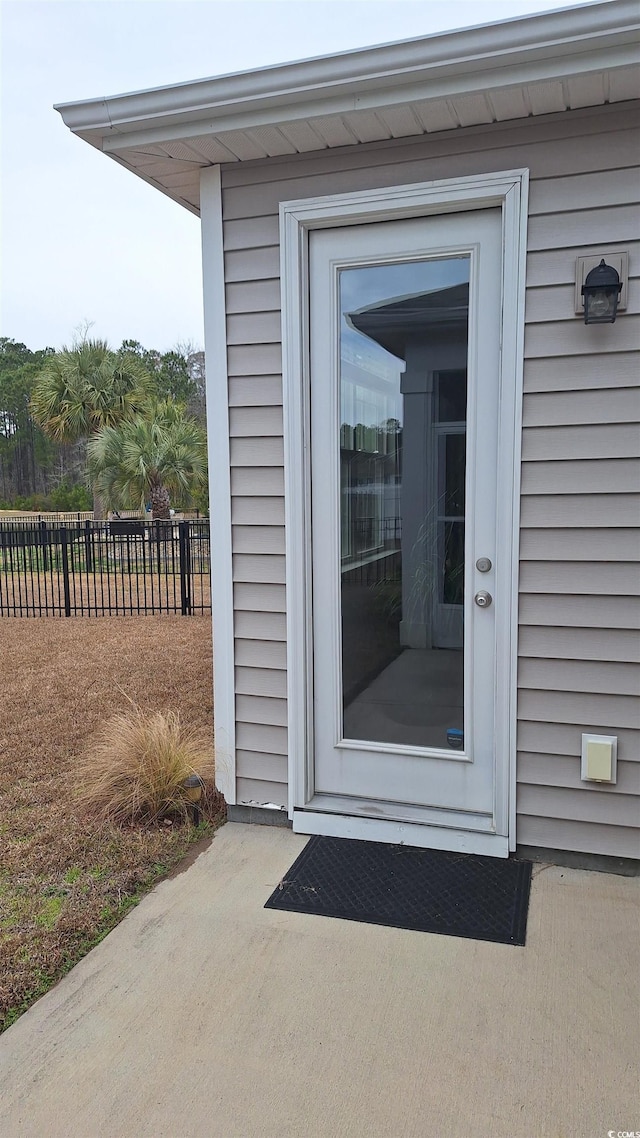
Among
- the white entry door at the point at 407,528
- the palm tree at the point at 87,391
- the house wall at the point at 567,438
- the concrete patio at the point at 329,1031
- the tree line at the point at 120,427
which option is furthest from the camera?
the palm tree at the point at 87,391

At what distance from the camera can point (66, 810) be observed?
308 cm

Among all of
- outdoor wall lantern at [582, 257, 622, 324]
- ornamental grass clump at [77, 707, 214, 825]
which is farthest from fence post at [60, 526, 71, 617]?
outdoor wall lantern at [582, 257, 622, 324]

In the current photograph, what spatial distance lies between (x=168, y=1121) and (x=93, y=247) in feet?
111

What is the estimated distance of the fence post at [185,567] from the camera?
8.07m

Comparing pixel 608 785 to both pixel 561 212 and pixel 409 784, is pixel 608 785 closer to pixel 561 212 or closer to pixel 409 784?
pixel 409 784

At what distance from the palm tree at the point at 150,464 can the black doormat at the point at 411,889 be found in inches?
457

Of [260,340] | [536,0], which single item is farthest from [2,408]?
[260,340]

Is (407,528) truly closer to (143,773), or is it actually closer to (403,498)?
(403,498)

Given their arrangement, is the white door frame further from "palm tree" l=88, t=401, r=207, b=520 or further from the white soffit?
"palm tree" l=88, t=401, r=207, b=520

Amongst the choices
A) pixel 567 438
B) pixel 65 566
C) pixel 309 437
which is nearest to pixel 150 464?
pixel 65 566

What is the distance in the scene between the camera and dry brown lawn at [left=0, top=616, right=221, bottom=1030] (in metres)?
2.18

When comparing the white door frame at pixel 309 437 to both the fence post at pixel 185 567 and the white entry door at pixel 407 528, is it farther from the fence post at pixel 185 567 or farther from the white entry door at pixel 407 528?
the fence post at pixel 185 567

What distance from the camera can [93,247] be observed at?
30844 mm

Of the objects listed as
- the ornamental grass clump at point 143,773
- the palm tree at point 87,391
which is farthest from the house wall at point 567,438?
the palm tree at point 87,391
